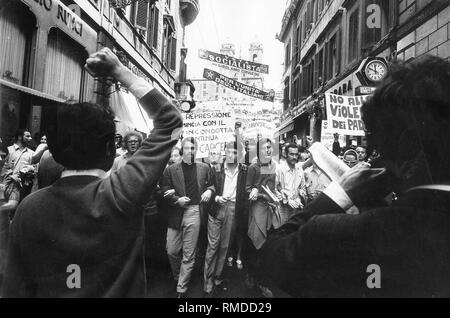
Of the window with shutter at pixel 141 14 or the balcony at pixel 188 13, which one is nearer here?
the balcony at pixel 188 13

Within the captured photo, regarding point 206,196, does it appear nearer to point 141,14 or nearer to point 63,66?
point 63,66

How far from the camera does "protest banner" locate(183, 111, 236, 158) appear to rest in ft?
15.3

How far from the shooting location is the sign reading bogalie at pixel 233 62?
3.37 metres

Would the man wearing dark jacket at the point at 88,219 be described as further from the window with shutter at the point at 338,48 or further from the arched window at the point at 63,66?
the window with shutter at the point at 338,48

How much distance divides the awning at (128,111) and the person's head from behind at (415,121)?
4.99 feet

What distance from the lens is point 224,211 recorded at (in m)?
4.32

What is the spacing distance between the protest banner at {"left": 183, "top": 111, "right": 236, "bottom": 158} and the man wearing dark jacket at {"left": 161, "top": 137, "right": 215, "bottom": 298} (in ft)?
1.56

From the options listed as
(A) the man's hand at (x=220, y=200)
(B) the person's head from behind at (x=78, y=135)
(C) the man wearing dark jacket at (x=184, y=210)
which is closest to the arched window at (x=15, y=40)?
(C) the man wearing dark jacket at (x=184, y=210)

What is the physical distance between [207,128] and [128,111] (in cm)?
242

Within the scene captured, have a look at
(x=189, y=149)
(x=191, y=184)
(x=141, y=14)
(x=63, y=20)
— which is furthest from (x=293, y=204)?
(x=141, y=14)

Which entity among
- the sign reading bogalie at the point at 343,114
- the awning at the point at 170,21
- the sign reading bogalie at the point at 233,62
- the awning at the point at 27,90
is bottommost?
the sign reading bogalie at the point at 343,114

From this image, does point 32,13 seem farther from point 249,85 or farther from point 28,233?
point 28,233

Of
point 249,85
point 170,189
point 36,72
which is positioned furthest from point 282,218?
point 36,72
